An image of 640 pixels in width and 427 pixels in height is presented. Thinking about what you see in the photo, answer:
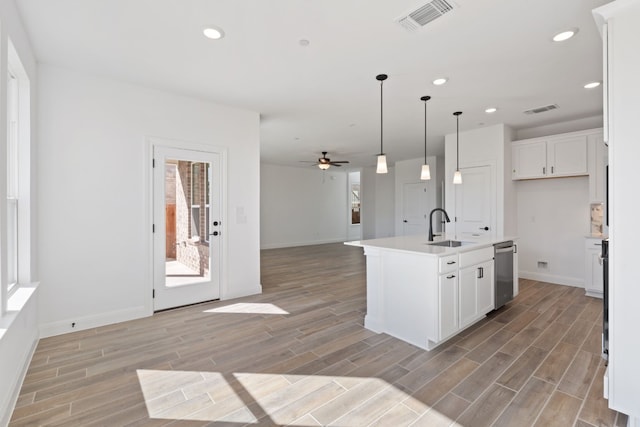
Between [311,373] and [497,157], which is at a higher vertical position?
[497,157]

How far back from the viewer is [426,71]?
3229 mm

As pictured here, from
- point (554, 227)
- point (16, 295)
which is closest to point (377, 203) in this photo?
point (554, 227)

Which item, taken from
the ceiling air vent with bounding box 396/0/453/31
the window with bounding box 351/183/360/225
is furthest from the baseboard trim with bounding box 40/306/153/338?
the window with bounding box 351/183/360/225

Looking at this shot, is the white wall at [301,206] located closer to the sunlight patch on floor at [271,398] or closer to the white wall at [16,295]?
the white wall at [16,295]

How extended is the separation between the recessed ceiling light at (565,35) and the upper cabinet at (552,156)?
2710 mm

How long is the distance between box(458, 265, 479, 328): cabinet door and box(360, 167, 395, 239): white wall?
22.4ft

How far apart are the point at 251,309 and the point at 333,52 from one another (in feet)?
10.1

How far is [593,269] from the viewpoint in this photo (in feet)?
14.4

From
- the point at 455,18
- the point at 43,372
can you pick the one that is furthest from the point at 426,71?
the point at 43,372

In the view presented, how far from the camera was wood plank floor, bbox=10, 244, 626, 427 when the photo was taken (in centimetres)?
190

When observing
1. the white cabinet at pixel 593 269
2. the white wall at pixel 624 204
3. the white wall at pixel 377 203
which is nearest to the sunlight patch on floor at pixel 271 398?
the white wall at pixel 624 204

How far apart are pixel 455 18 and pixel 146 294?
4183mm

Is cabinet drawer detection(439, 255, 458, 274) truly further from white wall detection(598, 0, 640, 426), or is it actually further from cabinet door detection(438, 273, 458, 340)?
white wall detection(598, 0, 640, 426)

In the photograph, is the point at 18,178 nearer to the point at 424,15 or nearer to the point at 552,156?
the point at 424,15
